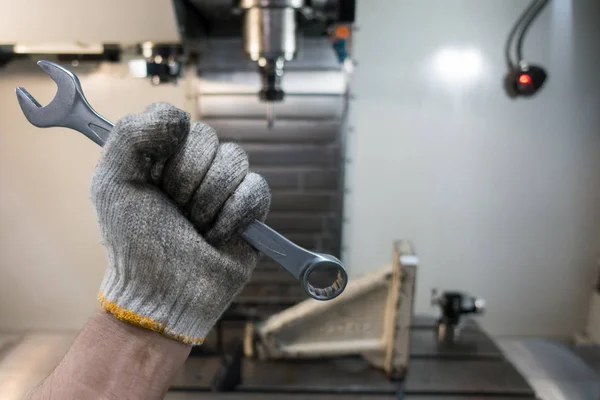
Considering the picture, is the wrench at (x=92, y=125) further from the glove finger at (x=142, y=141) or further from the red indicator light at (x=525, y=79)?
the red indicator light at (x=525, y=79)

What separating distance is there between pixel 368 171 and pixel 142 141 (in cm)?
119

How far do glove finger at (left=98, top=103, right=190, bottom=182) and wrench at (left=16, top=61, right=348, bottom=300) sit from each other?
0.11ft

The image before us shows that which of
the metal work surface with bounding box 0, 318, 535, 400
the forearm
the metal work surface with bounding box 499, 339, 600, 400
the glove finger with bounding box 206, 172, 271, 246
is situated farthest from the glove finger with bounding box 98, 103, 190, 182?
the metal work surface with bounding box 499, 339, 600, 400

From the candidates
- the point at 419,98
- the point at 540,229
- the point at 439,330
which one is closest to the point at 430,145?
the point at 419,98

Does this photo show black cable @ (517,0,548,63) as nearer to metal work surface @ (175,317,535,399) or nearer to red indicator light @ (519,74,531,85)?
red indicator light @ (519,74,531,85)

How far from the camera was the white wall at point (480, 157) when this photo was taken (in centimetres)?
148

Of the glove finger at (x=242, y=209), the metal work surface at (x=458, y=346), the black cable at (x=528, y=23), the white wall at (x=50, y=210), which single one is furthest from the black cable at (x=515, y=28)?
the glove finger at (x=242, y=209)

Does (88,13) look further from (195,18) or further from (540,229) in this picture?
(540,229)

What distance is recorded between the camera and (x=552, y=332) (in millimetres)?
1707

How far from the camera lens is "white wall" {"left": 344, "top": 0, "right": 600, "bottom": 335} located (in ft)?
4.86

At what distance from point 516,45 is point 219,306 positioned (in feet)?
4.79

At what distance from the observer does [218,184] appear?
530 millimetres

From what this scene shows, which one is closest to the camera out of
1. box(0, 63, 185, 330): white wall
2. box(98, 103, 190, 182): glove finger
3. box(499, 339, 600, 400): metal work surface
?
box(98, 103, 190, 182): glove finger

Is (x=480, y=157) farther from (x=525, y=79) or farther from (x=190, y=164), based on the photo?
(x=190, y=164)
